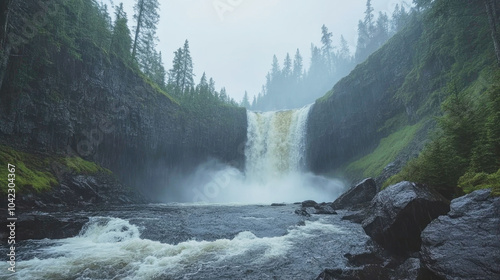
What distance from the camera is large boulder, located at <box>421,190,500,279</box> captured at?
541cm

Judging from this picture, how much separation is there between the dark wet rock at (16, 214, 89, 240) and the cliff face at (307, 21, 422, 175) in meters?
39.4

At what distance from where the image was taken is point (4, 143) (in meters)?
21.7

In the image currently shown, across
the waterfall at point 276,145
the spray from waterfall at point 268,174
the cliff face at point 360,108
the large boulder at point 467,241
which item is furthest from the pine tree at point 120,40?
the large boulder at point 467,241

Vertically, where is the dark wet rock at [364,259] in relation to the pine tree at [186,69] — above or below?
below

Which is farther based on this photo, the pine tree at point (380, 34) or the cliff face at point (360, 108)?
the pine tree at point (380, 34)

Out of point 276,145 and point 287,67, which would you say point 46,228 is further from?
point 287,67

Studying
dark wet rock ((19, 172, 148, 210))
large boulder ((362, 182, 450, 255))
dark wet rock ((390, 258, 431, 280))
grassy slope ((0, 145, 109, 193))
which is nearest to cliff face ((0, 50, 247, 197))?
grassy slope ((0, 145, 109, 193))

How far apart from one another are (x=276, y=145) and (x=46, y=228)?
41497 millimetres

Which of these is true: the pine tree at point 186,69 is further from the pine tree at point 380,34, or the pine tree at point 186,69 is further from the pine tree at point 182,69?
the pine tree at point 380,34

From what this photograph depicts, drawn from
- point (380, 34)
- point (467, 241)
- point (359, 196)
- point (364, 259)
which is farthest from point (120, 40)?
point (380, 34)

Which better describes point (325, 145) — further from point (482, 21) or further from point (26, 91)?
point (26, 91)

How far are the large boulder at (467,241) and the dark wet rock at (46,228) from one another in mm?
15999

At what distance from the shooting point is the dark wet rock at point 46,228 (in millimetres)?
12000

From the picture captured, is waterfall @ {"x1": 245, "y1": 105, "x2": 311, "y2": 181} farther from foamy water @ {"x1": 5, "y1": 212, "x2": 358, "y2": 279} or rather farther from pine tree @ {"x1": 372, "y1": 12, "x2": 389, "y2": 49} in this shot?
pine tree @ {"x1": 372, "y1": 12, "x2": 389, "y2": 49}
